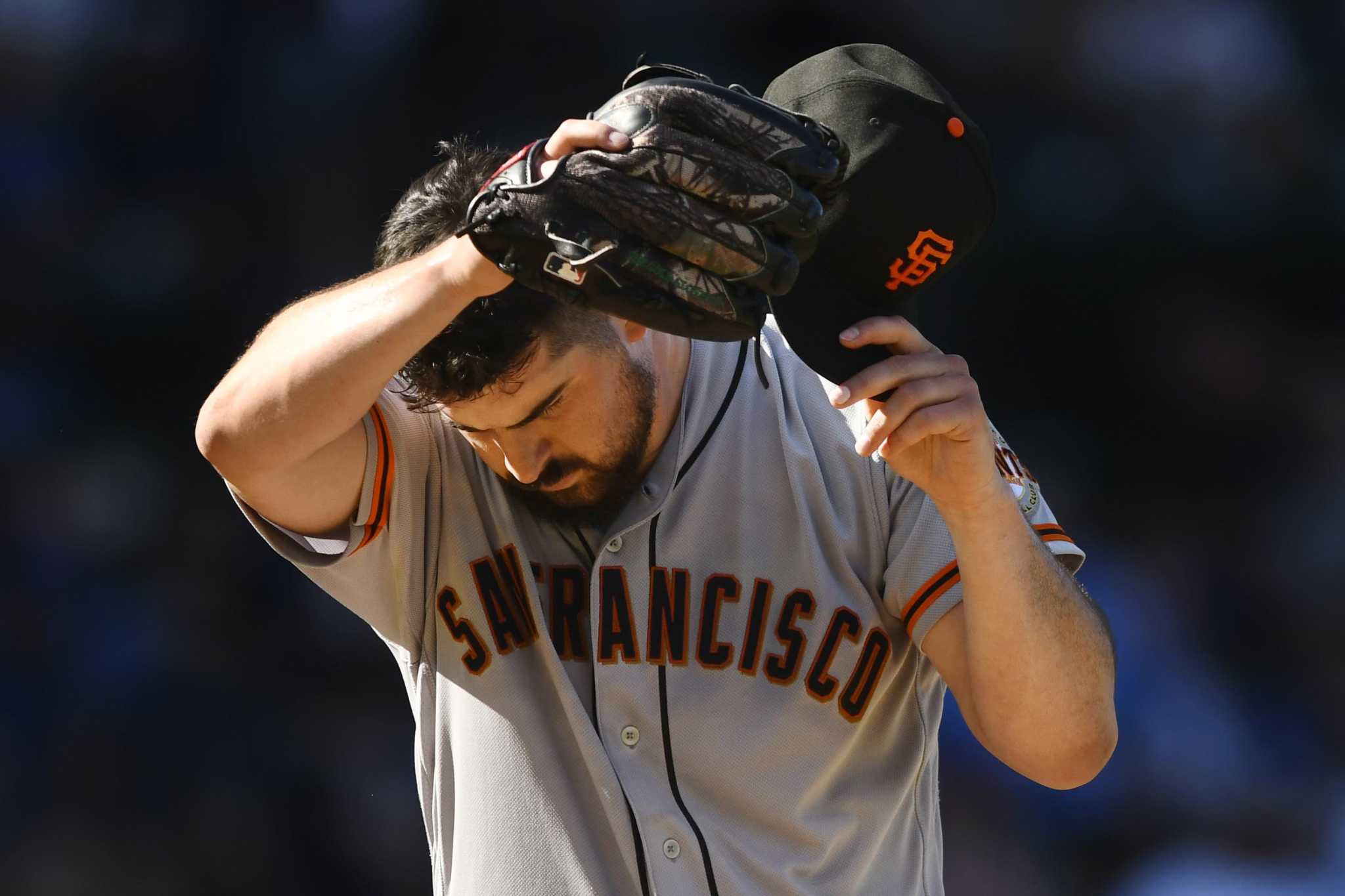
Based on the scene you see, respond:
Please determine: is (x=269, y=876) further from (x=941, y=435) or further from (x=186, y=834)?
(x=941, y=435)

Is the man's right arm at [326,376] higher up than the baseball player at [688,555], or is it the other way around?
the man's right arm at [326,376]

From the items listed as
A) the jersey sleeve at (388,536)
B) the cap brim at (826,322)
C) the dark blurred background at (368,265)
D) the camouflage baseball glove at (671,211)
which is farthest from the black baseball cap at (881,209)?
the dark blurred background at (368,265)

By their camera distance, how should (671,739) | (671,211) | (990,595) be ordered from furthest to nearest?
(671,739), (990,595), (671,211)

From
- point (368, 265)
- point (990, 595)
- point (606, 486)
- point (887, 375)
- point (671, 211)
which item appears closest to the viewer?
point (671, 211)

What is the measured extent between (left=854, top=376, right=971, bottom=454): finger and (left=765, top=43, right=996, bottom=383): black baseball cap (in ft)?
0.16

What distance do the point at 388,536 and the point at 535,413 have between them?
0.23 m

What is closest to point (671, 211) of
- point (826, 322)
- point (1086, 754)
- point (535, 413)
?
point (826, 322)

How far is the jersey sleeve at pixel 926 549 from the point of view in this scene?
1.53m

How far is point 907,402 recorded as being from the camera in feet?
4.31

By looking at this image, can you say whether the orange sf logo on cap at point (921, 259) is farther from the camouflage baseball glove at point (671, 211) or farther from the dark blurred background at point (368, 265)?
the dark blurred background at point (368, 265)

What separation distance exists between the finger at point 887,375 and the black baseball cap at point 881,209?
25mm

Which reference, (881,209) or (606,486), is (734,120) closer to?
(881,209)

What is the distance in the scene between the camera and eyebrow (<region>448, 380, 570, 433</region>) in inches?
61.7

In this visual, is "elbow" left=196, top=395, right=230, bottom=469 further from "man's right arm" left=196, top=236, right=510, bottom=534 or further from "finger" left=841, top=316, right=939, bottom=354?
"finger" left=841, top=316, right=939, bottom=354
